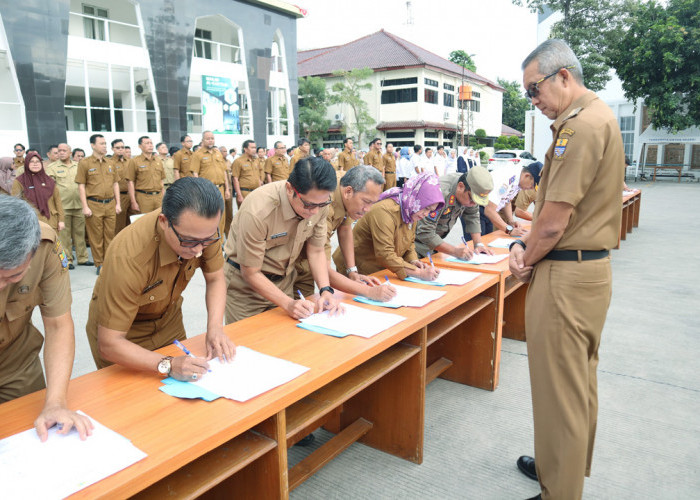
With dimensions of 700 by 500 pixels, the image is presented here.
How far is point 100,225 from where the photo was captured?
5.75 m

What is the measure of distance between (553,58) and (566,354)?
922 mm

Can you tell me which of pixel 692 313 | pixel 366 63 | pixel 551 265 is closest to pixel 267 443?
pixel 551 265

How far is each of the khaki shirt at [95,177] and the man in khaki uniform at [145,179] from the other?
427mm

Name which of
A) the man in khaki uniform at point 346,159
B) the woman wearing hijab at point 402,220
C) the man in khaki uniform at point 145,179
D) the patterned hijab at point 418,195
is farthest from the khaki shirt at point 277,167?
the patterned hijab at point 418,195

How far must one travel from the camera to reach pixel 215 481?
116cm

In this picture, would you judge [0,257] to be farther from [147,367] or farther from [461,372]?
[461,372]

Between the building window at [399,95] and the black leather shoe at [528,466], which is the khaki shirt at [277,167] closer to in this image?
the black leather shoe at [528,466]

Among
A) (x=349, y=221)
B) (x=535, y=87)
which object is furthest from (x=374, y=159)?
(x=535, y=87)

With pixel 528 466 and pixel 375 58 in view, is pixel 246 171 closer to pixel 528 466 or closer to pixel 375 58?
pixel 528 466

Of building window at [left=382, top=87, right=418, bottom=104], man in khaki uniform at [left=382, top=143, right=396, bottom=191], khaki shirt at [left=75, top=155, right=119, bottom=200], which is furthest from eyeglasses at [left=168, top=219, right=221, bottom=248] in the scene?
building window at [left=382, top=87, right=418, bottom=104]

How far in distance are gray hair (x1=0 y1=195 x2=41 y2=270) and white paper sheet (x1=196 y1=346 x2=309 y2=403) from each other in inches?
21.7

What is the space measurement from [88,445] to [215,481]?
11.4 inches

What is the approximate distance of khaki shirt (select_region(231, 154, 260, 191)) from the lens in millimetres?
7586

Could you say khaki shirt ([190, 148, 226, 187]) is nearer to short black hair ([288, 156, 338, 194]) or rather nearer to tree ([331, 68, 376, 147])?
short black hair ([288, 156, 338, 194])
